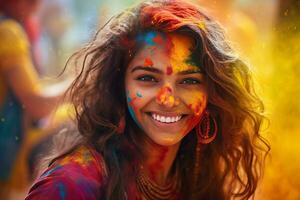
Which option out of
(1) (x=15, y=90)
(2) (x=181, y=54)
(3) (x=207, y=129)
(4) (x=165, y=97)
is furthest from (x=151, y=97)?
(1) (x=15, y=90)

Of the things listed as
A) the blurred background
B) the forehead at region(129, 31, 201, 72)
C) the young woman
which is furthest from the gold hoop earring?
the blurred background

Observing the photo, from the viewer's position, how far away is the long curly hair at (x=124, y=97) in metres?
1.58

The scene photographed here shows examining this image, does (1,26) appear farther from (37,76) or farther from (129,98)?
(129,98)

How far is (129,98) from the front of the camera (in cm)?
161

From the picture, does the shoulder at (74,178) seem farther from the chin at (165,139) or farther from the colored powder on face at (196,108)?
the colored powder on face at (196,108)

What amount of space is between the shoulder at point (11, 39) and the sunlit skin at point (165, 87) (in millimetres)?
1566

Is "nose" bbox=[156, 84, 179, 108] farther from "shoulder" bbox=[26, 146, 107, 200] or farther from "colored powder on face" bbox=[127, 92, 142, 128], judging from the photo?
"shoulder" bbox=[26, 146, 107, 200]

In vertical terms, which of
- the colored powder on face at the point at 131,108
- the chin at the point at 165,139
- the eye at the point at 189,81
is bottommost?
the chin at the point at 165,139

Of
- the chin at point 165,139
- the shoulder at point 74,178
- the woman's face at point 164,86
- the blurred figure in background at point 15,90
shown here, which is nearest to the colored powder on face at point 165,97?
the woman's face at point 164,86

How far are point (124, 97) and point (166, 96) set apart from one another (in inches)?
6.4

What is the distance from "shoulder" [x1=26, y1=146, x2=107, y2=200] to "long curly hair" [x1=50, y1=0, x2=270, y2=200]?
0.13ft

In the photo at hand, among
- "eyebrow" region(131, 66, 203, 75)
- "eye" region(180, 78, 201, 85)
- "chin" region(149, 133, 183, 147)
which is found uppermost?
"eyebrow" region(131, 66, 203, 75)

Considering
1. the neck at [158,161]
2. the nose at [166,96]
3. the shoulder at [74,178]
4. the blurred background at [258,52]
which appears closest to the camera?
the shoulder at [74,178]

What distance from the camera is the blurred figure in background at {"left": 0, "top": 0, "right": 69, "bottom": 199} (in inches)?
120
